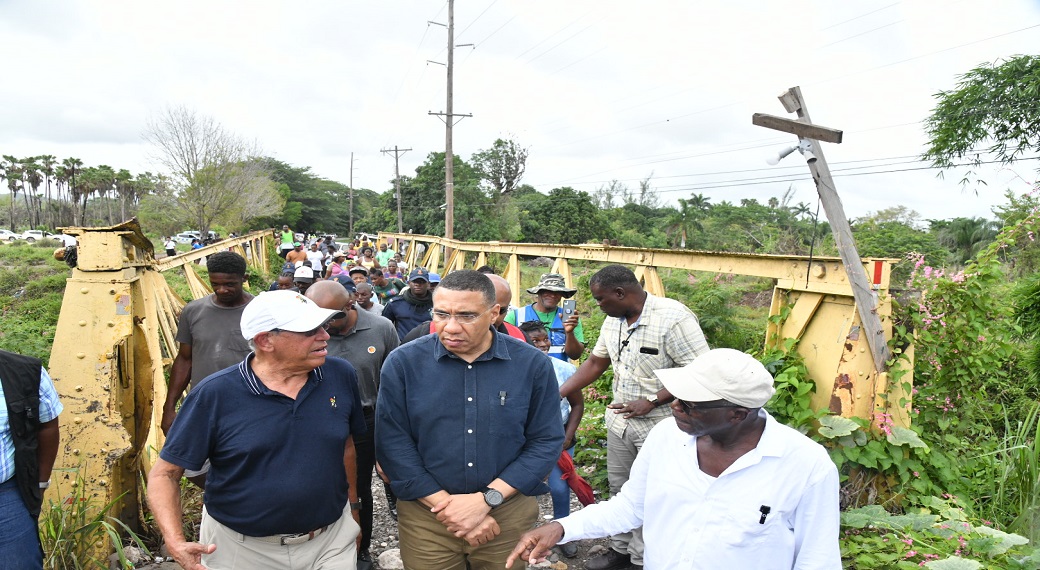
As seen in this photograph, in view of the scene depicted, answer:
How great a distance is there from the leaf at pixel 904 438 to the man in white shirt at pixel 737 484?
2345 millimetres

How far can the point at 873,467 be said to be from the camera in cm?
365

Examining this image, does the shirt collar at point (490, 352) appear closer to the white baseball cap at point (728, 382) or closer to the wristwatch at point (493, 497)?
the wristwatch at point (493, 497)

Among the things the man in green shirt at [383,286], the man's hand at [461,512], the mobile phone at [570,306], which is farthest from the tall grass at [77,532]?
the man in green shirt at [383,286]

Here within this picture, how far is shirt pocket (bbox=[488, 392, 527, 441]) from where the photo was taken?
2344 mm

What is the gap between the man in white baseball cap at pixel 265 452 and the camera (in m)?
2.14

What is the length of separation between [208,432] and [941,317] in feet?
13.8

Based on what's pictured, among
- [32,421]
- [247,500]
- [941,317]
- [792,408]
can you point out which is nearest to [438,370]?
[247,500]

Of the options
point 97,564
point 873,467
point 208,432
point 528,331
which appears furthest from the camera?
point 528,331

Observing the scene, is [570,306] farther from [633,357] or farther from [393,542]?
[393,542]

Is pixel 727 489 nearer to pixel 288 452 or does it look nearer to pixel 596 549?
pixel 288 452

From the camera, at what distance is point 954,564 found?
103 inches

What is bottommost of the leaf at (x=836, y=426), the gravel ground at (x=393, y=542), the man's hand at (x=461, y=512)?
the gravel ground at (x=393, y=542)

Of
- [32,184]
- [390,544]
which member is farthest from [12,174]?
[390,544]

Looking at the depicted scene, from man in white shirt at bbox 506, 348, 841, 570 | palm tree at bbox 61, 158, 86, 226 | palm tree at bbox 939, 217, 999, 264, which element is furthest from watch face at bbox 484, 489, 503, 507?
palm tree at bbox 61, 158, 86, 226
